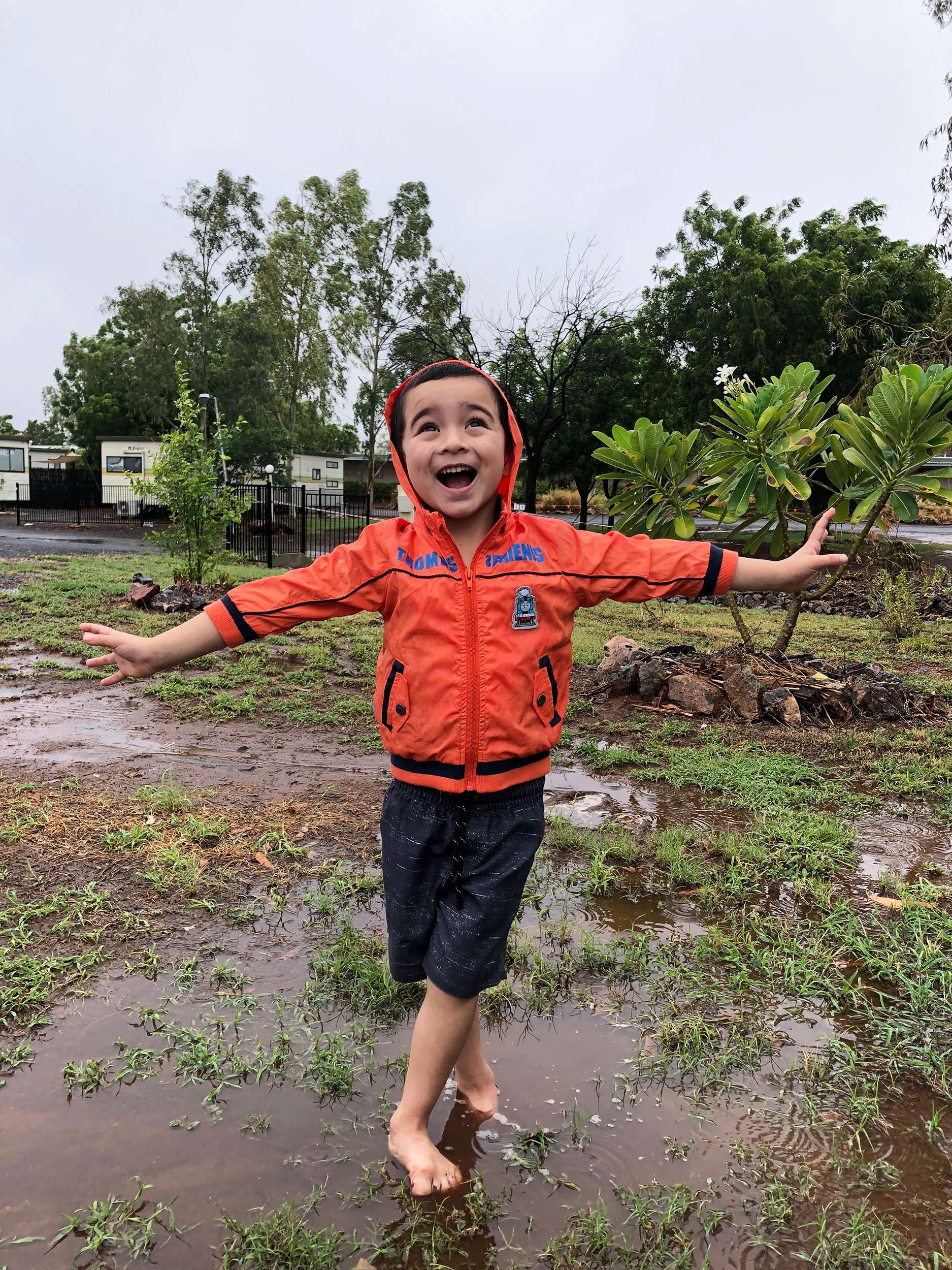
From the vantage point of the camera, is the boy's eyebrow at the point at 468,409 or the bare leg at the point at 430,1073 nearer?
the bare leg at the point at 430,1073

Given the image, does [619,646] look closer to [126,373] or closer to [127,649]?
[127,649]

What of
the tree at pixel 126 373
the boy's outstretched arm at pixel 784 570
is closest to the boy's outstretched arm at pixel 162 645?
the boy's outstretched arm at pixel 784 570

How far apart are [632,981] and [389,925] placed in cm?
95

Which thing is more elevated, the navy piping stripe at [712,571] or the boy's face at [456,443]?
the boy's face at [456,443]

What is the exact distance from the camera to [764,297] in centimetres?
2611

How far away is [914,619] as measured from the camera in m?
9.87

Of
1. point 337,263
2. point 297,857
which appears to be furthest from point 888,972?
point 337,263

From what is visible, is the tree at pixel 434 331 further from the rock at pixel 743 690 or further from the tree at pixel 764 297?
the rock at pixel 743 690

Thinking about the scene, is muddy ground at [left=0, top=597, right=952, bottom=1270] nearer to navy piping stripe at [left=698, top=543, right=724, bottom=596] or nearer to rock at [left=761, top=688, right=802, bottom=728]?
navy piping stripe at [left=698, top=543, right=724, bottom=596]

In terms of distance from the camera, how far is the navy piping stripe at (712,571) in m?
2.18

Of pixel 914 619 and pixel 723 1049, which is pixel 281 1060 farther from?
pixel 914 619

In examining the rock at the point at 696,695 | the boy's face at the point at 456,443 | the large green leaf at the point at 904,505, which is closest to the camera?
the boy's face at the point at 456,443

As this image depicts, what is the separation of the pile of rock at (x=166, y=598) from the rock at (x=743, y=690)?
18.0 ft

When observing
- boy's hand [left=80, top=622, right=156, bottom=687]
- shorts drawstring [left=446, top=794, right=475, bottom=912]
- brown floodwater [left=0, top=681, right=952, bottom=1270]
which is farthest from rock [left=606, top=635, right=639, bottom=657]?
boy's hand [left=80, top=622, right=156, bottom=687]
